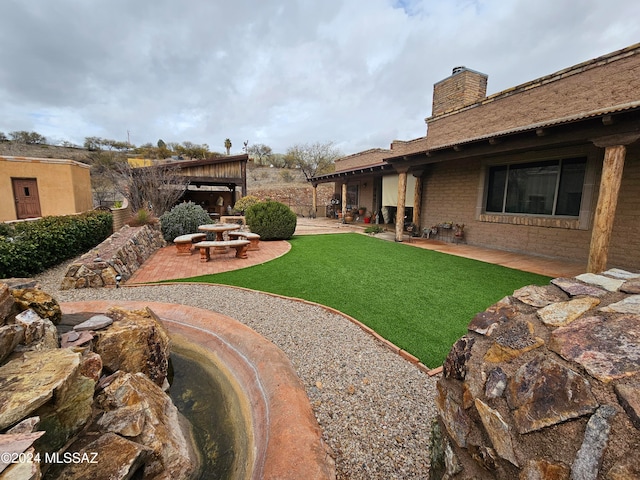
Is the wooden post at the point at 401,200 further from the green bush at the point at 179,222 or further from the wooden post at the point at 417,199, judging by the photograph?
the green bush at the point at 179,222

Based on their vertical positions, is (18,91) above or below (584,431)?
above

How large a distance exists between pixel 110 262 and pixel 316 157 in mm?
31447

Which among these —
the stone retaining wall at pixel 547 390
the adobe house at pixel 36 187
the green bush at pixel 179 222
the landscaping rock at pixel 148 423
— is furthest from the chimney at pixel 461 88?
the adobe house at pixel 36 187

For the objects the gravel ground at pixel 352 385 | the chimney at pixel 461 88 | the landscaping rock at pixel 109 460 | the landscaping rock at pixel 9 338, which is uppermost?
the chimney at pixel 461 88

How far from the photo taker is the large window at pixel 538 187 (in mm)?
6953

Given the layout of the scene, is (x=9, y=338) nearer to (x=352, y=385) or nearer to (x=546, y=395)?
(x=352, y=385)

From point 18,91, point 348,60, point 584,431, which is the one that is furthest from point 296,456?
point 18,91

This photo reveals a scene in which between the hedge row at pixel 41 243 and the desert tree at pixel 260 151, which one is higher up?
the desert tree at pixel 260 151

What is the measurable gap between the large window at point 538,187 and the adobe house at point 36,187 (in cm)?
1788

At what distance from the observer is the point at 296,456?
168 centimetres

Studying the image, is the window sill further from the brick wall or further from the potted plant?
the potted plant

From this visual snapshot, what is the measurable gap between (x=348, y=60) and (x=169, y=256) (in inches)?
725

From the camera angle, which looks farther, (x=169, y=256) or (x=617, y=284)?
(x=169, y=256)

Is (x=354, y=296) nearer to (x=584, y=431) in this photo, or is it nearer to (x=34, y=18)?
(x=584, y=431)
